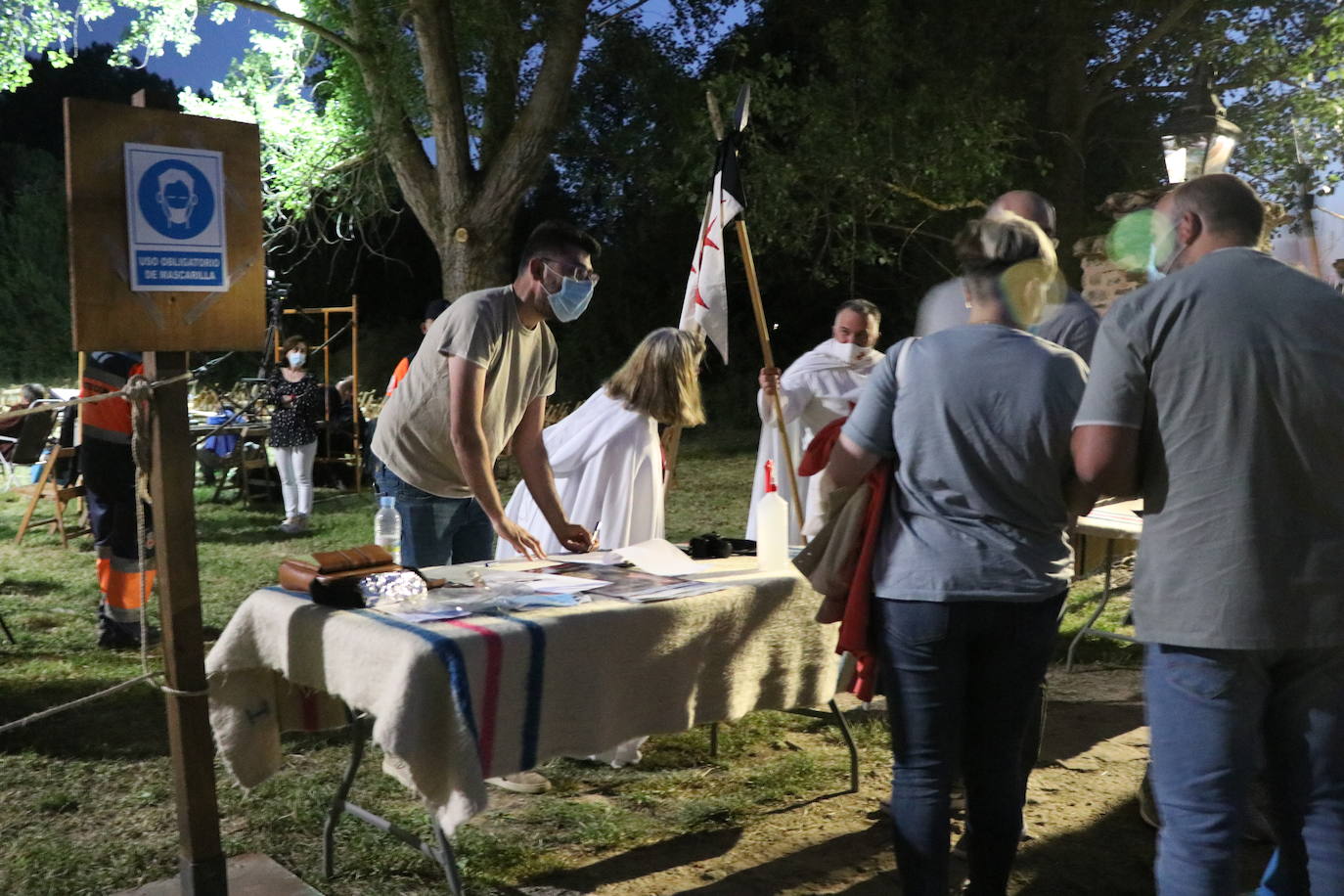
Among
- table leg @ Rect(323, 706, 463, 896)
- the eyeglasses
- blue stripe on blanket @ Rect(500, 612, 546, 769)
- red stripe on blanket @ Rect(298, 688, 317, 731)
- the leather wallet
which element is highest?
the eyeglasses

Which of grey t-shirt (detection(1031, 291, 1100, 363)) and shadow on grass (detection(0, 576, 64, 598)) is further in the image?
shadow on grass (detection(0, 576, 64, 598))

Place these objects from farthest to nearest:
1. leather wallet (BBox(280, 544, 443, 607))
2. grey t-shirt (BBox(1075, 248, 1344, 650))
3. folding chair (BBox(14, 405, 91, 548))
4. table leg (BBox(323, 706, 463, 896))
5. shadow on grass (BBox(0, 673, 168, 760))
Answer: folding chair (BBox(14, 405, 91, 548)), shadow on grass (BBox(0, 673, 168, 760)), table leg (BBox(323, 706, 463, 896)), leather wallet (BBox(280, 544, 443, 607)), grey t-shirt (BBox(1075, 248, 1344, 650))

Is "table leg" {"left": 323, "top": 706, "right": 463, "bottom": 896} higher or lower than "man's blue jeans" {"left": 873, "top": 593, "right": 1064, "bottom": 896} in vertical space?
lower

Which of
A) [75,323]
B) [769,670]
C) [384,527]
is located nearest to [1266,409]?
[769,670]

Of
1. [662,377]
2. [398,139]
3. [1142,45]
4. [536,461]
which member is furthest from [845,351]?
[1142,45]

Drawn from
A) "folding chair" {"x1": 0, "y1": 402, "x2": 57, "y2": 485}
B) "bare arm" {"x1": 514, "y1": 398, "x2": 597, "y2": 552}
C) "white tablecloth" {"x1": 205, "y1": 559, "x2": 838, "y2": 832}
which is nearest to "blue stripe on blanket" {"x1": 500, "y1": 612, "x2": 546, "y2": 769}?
"white tablecloth" {"x1": 205, "y1": 559, "x2": 838, "y2": 832}

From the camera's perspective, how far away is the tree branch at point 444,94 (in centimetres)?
1157

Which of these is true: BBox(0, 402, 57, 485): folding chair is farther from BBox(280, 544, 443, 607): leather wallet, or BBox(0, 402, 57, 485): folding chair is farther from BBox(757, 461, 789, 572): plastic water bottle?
BBox(757, 461, 789, 572): plastic water bottle

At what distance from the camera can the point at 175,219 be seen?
2600mm

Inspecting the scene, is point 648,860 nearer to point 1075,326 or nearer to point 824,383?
point 1075,326

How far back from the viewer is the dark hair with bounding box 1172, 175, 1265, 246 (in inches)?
85.2

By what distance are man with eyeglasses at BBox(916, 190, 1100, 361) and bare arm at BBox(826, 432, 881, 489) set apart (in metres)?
0.52

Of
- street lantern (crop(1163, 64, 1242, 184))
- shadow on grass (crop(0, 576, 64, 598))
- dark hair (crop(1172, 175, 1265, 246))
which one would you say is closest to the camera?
dark hair (crop(1172, 175, 1265, 246))

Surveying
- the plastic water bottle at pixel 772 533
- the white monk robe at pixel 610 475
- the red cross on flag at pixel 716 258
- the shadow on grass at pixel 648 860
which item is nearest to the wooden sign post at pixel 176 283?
the shadow on grass at pixel 648 860
